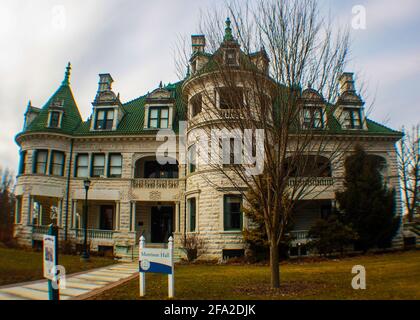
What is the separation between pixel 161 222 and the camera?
29.2 m

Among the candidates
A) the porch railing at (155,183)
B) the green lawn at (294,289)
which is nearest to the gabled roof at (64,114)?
the porch railing at (155,183)

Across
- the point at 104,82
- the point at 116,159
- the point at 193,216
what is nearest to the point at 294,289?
the point at 193,216

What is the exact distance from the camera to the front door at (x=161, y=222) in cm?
2891

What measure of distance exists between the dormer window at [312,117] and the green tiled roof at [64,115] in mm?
23775

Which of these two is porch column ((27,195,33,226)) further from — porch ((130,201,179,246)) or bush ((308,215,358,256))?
bush ((308,215,358,256))

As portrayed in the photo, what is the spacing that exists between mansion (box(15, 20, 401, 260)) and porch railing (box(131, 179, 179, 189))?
3.3 inches

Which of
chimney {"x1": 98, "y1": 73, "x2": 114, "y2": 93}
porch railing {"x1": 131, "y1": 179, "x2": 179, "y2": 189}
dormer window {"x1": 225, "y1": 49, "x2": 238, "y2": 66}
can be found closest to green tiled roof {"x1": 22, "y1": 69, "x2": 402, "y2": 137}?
chimney {"x1": 98, "y1": 73, "x2": 114, "y2": 93}

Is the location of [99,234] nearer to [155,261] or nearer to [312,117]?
[155,261]

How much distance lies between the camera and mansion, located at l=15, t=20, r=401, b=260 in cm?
2652

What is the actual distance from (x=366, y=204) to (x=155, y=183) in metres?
16.0

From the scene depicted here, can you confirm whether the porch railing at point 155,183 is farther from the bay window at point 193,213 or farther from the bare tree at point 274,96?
the bare tree at point 274,96
